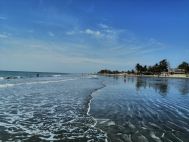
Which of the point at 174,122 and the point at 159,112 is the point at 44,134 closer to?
the point at 174,122

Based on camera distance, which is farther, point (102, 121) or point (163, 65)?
point (163, 65)

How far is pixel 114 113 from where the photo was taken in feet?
48.6

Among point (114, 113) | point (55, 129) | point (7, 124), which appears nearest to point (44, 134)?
point (55, 129)

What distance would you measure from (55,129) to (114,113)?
191 inches

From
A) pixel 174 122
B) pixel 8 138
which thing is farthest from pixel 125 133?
pixel 8 138

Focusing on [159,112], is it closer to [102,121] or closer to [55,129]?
[102,121]

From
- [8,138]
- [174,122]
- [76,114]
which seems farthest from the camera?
[76,114]

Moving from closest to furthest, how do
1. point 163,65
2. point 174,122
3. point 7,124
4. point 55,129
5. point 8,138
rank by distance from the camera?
1. point 8,138
2. point 55,129
3. point 7,124
4. point 174,122
5. point 163,65

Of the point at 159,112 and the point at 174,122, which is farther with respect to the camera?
the point at 159,112

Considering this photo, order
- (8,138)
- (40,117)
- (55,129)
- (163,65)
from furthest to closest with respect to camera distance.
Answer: (163,65) < (40,117) < (55,129) < (8,138)

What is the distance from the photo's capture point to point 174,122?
12539 mm

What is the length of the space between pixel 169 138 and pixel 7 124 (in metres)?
6.92

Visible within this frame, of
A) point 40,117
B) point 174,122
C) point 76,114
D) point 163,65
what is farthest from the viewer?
point 163,65

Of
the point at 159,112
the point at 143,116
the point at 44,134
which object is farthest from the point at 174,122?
the point at 44,134
